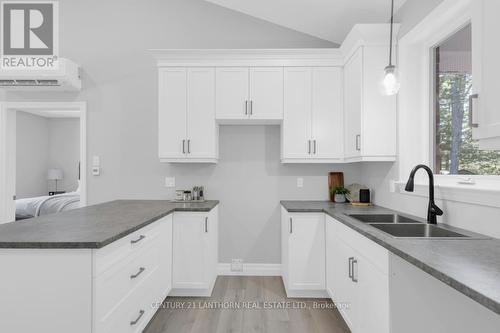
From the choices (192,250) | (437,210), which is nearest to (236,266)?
(192,250)

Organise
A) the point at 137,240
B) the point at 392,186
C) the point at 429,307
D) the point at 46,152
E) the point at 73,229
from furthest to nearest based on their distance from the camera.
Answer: the point at 46,152 < the point at 392,186 < the point at 137,240 < the point at 73,229 < the point at 429,307

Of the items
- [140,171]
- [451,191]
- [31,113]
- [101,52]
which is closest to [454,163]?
[451,191]

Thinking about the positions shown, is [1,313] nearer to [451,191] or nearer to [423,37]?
[451,191]

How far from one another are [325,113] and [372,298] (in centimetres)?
193

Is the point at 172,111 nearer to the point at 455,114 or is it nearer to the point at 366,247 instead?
the point at 366,247

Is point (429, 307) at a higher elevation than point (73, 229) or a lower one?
lower

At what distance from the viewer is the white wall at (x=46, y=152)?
21.9 feet

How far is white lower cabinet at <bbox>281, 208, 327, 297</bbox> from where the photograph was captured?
2.70 m

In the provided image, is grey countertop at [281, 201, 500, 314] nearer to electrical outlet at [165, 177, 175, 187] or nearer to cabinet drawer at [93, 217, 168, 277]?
cabinet drawer at [93, 217, 168, 277]

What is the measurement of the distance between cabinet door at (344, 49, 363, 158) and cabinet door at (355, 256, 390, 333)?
1164 mm

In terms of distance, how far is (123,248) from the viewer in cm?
167

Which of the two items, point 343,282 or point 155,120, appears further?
point 155,120

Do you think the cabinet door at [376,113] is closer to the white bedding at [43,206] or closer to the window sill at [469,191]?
the window sill at [469,191]

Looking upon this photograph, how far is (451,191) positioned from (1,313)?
2.54 m
